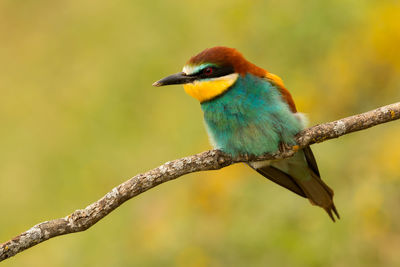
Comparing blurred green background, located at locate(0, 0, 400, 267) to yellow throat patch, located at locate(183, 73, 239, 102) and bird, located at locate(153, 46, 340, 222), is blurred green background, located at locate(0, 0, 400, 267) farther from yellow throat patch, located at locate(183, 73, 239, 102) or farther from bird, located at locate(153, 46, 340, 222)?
yellow throat patch, located at locate(183, 73, 239, 102)

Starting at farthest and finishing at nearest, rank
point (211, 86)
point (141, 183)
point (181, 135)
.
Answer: point (181, 135), point (211, 86), point (141, 183)

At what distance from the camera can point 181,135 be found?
16.1 ft

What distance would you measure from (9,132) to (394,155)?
4.35 m

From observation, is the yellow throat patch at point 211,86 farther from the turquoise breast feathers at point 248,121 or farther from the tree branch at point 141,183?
the tree branch at point 141,183

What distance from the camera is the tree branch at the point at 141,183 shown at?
6.38ft

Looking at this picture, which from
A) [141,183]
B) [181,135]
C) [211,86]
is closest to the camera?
[141,183]

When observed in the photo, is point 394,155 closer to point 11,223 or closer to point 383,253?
point 383,253

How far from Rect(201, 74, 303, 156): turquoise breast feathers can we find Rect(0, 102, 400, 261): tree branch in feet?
0.63

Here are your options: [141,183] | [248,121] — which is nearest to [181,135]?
[248,121]

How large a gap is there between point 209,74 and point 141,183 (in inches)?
27.9

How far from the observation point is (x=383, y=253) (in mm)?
3117

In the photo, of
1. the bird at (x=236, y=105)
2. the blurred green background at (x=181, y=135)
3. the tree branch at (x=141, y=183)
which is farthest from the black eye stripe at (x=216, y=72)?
the blurred green background at (x=181, y=135)

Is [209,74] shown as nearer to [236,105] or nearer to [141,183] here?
[236,105]

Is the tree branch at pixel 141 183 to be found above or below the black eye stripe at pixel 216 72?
below
